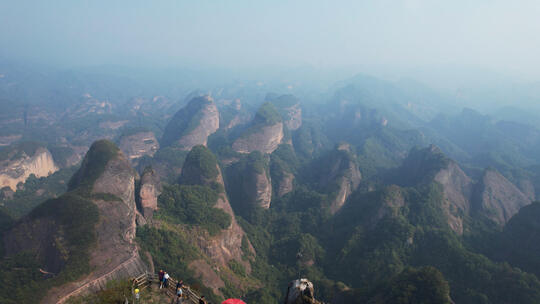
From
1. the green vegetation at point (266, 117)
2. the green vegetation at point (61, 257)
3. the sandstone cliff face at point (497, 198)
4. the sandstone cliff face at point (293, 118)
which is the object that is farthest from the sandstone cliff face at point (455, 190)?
the sandstone cliff face at point (293, 118)

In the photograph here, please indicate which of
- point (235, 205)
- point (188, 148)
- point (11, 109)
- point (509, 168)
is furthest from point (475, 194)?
point (11, 109)

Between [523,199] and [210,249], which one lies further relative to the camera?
[523,199]

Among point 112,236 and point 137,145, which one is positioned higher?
point 112,236

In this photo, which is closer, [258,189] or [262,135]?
[258,189]

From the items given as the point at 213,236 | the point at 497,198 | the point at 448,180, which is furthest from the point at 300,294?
the point at 497,198

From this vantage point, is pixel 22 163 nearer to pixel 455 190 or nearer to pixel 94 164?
pixel 94 164

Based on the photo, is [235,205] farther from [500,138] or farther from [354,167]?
[500,138]

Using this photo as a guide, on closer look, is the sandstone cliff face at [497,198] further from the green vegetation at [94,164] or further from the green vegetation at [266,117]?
the green vegetation at [94,164]
